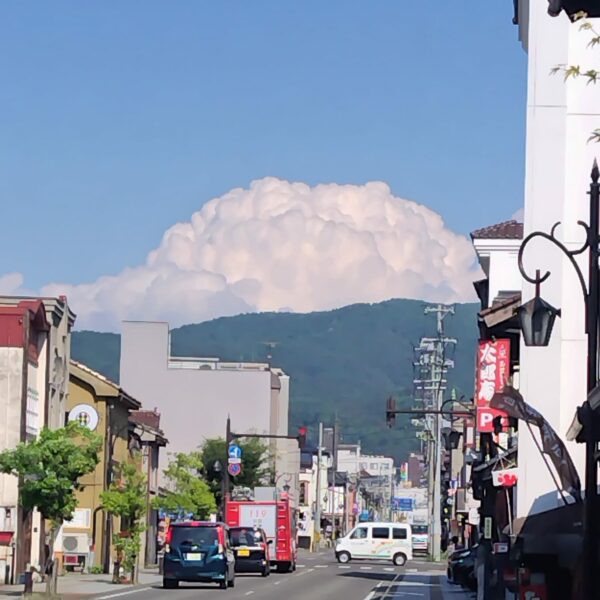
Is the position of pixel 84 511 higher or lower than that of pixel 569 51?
lower

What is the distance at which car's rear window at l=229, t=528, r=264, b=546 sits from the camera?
55.1m

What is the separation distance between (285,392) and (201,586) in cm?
9920

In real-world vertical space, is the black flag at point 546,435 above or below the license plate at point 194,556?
above

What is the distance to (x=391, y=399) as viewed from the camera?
5366 centimetres

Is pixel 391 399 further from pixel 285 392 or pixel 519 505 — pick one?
pixel 285 392

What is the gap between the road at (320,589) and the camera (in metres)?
40.0

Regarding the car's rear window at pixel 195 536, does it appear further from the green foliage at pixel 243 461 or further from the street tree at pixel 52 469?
the green foliage at pixel 243 461

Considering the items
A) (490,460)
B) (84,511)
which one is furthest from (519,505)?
(84,511)

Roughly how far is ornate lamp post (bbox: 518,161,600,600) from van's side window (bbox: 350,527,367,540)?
60643mm

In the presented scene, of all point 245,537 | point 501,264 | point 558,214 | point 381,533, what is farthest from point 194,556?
point 381,533

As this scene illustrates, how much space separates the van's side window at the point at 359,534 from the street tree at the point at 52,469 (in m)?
45.1

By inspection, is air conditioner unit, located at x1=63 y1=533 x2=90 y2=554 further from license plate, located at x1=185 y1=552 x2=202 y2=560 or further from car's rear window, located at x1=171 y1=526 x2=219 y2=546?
license plate, located at x1=185 y1=552 x2=202 y2=560

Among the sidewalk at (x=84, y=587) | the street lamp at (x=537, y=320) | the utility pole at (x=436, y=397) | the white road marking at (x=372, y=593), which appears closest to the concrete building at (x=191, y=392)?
the utility pole at (x=436, y=397)

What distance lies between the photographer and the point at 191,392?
128 m
